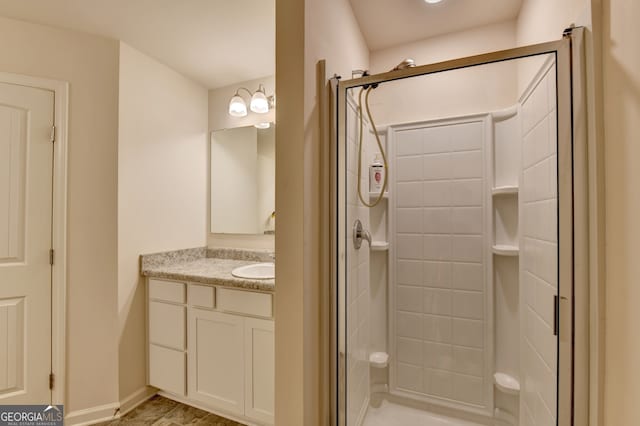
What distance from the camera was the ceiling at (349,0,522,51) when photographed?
62.1 inches

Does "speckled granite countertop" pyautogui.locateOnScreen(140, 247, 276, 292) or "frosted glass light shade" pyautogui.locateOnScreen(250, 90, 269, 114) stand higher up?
"frosted glass light shade" pyautogui.locateOnScreen(250, 90, 269, 114)

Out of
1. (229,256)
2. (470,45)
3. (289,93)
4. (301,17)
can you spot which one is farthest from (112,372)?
(470,45)

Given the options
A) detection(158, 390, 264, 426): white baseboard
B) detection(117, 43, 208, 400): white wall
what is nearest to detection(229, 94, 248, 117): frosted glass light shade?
detection(117, 43, 208, 400): white wall

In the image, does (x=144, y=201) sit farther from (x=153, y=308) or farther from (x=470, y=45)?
(x=470, y=45)

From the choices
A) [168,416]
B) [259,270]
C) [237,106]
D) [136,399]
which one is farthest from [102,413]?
[237,106]

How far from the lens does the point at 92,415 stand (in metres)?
1.70

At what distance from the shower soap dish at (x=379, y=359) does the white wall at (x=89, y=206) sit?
160 cm

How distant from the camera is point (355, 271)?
1.44m

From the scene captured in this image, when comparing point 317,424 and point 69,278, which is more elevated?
point 69,278

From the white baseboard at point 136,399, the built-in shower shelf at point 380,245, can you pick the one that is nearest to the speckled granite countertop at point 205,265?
the built-in shower shelf at point 380,245

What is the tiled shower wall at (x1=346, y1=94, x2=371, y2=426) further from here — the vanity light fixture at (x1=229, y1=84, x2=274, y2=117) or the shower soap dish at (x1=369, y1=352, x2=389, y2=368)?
the vanity light fixture at (x1=229, y1=84, x2=274, y2=117)

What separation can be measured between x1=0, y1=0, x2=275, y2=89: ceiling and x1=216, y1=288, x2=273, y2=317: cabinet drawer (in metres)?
1.59

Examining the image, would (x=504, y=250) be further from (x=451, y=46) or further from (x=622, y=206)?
(x=451, y=46)

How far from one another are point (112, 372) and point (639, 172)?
2617 millimetres
